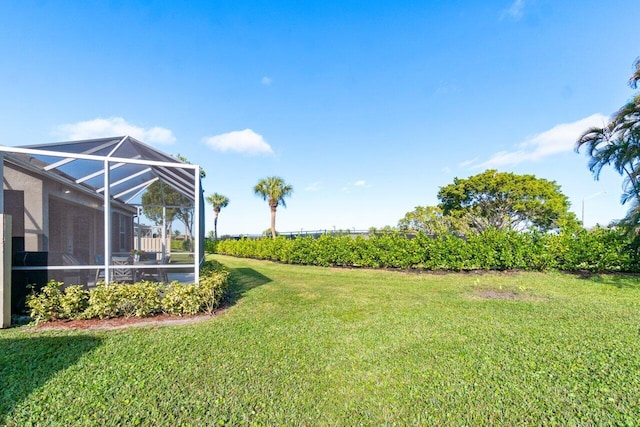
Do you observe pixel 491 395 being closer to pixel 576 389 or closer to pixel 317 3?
pixel 576 389

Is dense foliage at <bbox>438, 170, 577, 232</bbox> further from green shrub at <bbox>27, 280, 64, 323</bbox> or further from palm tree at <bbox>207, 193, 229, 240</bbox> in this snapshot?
palm tree at <bbox>207, 193, 229, 240</bbox>

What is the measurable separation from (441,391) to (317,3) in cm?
1018

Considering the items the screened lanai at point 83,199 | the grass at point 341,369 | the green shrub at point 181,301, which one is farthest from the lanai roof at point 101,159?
the grass at point 341,369

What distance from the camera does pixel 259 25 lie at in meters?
9.09

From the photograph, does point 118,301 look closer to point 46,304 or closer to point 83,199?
point 46,304

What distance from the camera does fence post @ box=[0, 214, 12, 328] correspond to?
382 cm

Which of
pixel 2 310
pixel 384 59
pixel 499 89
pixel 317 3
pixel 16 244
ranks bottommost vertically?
pixel 2 310

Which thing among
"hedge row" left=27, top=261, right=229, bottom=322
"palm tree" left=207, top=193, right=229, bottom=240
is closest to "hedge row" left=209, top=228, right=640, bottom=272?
"hedge row" left=27, top=261, right=229, bottom=322

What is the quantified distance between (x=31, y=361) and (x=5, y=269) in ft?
5.83

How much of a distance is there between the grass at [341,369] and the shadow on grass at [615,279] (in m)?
2.85

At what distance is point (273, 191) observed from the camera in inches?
895

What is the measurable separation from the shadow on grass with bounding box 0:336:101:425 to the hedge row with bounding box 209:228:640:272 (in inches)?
335

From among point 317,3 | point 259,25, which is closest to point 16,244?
point 259,25

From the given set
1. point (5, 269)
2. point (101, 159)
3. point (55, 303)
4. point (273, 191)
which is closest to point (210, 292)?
point (55, 303)
